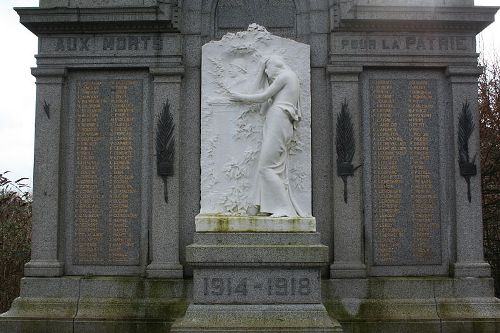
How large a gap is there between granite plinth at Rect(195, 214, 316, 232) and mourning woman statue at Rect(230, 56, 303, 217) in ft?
0.66

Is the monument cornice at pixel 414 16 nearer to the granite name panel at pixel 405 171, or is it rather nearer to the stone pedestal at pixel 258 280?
the granite name panel at pixel 405 171

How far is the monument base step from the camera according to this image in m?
7.71

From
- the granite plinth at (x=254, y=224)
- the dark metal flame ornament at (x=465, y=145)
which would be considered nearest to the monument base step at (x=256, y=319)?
the granite plinth at (x=254, y=224)

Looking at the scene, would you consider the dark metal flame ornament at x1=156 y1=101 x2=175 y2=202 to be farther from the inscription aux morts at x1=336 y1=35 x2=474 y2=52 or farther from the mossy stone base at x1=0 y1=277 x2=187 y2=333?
the inscription aux morts at x1=336 y1=35 x2=474 y2=52

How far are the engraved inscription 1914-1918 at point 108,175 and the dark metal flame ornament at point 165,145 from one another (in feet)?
1.31

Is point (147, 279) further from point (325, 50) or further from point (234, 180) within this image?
point (325, 50)

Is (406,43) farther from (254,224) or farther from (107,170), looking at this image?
(107,170)

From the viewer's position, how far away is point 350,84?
9820mm

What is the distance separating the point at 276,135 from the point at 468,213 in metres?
3.55

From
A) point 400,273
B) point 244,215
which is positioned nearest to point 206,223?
point 244,215

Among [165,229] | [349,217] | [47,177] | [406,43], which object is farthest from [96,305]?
[406,43]

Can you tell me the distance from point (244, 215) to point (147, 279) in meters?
2.03

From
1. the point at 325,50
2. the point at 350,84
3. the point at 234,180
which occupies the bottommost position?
the point at 234,180

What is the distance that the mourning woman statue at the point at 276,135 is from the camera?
862 cm
